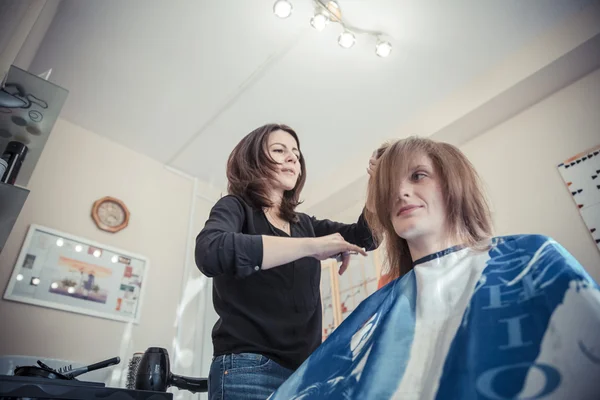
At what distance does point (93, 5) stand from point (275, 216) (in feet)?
6.14

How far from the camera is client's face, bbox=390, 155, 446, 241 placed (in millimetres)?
1068

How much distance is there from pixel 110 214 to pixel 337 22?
205 centimetres

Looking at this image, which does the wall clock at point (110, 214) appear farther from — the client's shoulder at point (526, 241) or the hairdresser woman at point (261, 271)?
the client's shoulder at point (526, 241)

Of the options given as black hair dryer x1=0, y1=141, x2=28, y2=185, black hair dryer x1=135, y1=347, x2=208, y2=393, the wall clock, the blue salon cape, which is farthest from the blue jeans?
the wall clock

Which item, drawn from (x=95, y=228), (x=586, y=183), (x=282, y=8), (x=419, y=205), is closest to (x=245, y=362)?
(x=419, y=205)

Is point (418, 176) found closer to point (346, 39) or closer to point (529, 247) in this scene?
point (529, 247)

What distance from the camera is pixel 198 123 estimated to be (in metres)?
3.05

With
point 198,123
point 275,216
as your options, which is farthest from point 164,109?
point 275,216

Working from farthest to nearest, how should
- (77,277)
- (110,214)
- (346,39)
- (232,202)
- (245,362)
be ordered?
1. (110,214)
2. (77,277)
3. (346,39)
4. (232,202)
5. (245,362)

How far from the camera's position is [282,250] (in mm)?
1001

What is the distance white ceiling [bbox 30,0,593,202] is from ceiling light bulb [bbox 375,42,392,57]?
82 millimetres

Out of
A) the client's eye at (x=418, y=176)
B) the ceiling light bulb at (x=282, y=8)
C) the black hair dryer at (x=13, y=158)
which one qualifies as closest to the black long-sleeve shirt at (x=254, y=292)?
the client's eye at (x=418, y=176)

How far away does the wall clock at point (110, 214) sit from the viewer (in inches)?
110

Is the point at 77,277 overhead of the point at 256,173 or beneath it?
overhead
